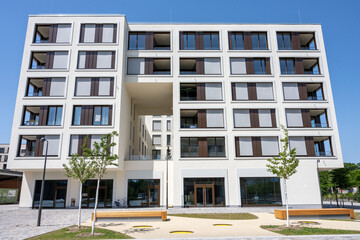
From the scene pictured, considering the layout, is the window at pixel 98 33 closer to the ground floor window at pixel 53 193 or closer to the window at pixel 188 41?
the window at pixel 188 41

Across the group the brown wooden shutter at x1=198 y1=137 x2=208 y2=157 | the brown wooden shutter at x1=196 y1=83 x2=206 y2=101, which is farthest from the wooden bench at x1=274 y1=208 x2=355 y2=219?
the brown wooden shutter at x1=196 y1=83 x2=206 y2=101

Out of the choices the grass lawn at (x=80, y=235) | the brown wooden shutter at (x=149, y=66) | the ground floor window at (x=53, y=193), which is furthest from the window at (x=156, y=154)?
the grass lawn at (x=80, y=235)

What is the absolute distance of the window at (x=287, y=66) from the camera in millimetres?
31719

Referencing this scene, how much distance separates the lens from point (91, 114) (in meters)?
28.2

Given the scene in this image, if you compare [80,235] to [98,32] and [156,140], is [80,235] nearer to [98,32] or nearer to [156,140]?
[98,32]

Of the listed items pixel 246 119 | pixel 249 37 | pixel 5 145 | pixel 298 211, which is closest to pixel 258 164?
pixel 246 119

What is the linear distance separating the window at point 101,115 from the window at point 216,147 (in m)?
11.3

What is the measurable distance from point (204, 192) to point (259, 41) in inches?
756

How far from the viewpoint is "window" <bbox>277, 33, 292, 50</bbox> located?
32406 millimetres

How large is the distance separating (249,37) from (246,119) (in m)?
10.4

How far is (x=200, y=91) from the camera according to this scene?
30.7 meters

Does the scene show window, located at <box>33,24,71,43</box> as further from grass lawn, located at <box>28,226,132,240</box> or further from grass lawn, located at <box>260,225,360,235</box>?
grass lawn, located at <box>260,225,360,235</box>

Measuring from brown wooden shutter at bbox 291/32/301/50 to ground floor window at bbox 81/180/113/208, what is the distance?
2661 centimetres

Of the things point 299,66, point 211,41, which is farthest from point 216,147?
point 299,66
